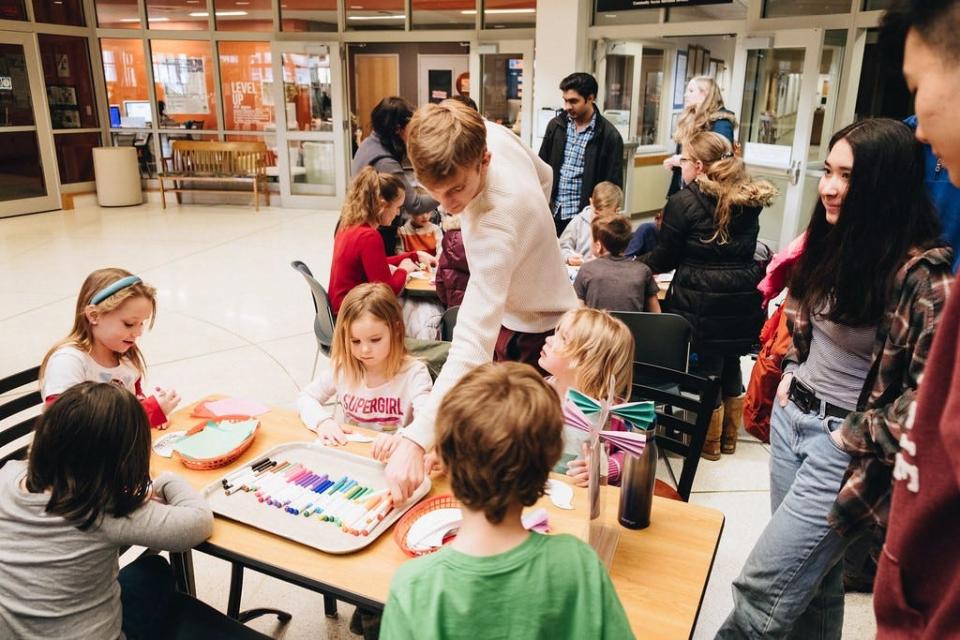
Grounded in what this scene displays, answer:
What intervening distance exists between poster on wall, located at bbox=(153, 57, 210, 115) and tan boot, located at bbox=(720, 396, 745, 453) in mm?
10196

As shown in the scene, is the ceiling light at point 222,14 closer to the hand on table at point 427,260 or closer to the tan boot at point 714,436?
the hand on table at point 427,260

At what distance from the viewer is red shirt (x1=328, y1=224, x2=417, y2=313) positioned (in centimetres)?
358

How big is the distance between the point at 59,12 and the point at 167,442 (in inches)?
443

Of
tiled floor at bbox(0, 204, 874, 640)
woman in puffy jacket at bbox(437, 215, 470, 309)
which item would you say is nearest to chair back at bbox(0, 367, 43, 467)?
tiled floor at bbox(0, 204, 874, 640)

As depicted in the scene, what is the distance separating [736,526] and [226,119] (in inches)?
415

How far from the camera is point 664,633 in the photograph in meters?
1.34

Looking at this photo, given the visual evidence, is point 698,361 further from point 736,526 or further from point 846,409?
point 846,409

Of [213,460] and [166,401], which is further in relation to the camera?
[166,401]

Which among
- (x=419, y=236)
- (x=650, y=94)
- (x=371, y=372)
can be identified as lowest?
(x=371, y=372)

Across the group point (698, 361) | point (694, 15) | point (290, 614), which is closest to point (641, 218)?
point (694, 15)

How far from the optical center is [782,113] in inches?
281

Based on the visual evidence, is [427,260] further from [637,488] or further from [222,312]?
[637,488]

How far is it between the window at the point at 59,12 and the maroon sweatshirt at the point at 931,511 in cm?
1248

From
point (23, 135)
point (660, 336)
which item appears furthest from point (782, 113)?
point (23, 135)
